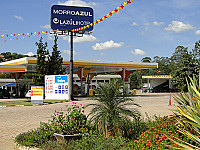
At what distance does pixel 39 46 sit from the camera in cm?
3656

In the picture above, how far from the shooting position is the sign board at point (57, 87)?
30578mm

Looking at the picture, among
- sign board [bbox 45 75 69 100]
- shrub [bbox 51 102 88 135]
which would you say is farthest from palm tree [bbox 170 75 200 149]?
sign board [bbox 45 75 69 100]

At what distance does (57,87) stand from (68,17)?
806 centimetres

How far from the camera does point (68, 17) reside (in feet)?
104

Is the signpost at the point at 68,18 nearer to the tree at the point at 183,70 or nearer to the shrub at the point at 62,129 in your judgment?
the shrub at the point at 62,129

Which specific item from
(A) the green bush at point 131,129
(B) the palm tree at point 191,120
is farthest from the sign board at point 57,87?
(B) the palm tree at point 191,120

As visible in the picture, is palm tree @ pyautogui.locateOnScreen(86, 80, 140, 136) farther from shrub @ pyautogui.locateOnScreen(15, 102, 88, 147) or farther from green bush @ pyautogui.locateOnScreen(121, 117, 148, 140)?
shrub @ pyautogui.locateOnScreen(15, 102, 88, 147)

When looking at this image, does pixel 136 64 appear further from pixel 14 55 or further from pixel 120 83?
pixel 14 55

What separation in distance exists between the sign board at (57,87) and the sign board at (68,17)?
18.7 ft

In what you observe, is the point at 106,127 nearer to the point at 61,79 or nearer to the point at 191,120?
the point at 191,120

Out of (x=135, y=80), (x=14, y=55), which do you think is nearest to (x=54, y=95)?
(x=135, y=80)

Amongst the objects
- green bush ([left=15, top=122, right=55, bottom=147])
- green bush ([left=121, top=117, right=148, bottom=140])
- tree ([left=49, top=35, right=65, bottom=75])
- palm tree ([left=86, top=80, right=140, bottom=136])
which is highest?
tree ([left=49, top=35, right=65, bottom=75])

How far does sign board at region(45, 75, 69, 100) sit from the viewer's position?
1204 inches

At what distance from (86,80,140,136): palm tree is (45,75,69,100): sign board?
22.8 m
